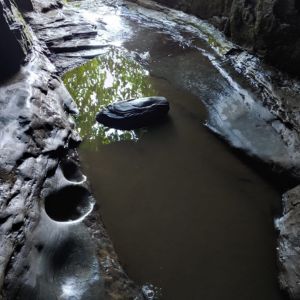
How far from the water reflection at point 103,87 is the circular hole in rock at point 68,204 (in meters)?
1.48

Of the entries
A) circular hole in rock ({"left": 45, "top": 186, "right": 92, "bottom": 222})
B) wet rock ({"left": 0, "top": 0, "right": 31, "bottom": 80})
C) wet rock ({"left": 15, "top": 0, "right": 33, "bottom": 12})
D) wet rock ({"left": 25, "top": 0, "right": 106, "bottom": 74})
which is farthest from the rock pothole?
wet rock ({"left": 15, "top": 0, "right": 33, "bottom": 12})

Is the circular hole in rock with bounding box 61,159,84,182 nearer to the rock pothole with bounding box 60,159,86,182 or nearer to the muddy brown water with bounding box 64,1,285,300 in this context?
the rock pothole with bounding box 60,159,86,182

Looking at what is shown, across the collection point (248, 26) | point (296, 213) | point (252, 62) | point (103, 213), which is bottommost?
point (103, 213)

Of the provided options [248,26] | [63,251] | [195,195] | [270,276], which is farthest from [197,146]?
[248,26]

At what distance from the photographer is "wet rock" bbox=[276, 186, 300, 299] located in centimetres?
370

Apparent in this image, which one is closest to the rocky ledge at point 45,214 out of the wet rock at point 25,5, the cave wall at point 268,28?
the cave wall at point 268,28

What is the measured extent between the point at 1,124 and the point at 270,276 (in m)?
4.37

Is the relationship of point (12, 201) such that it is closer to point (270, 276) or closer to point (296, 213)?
point (270, 276)

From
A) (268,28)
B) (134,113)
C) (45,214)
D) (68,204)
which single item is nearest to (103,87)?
(134,113)

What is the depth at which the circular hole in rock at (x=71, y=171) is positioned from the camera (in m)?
5.00

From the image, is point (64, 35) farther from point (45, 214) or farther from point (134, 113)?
point (45, 214)

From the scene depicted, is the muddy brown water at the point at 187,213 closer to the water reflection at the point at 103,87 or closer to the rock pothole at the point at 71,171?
the rock pothole at the point at 71,171

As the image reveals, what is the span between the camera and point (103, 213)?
4.59m

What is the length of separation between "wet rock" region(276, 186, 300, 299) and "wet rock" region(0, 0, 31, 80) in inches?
222
